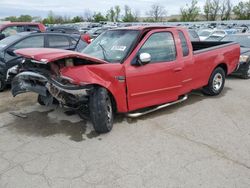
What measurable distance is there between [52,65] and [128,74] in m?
1.27

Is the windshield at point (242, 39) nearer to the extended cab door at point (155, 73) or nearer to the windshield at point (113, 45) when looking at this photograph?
the extended cab door at point (155, 73)

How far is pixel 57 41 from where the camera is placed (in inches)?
317

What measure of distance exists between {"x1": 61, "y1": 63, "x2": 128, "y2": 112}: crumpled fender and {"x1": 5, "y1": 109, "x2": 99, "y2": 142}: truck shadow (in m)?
0.76

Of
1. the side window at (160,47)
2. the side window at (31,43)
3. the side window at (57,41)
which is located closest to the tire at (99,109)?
the side window at (160,47)

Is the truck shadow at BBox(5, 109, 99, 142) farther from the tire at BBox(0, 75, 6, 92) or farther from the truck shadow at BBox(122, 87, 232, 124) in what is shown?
the tire at BBox(0, 75, 6, 92)

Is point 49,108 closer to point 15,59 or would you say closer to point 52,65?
point 52,65

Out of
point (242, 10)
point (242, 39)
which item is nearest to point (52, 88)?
point (242, 39)

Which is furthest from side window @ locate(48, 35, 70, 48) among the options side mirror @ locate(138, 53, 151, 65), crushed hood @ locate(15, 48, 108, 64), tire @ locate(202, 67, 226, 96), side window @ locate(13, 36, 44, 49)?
tire @ locate(202, 67, 226, 96)

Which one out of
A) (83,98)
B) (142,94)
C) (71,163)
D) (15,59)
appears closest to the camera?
(71,163)

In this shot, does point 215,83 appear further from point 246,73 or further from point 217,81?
point 246,73

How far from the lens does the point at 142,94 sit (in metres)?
4.60

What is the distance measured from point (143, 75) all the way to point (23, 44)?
447 cm

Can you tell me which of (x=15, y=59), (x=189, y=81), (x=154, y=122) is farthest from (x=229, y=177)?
(x=15, y=59)

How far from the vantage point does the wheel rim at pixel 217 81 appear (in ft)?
20.9
